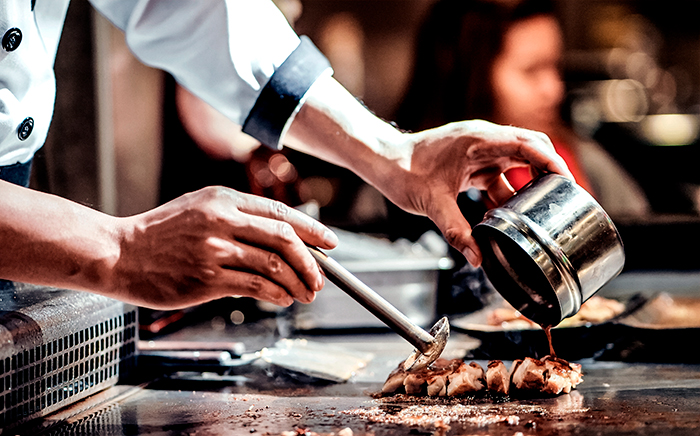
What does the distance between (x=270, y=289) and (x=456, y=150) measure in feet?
1.99

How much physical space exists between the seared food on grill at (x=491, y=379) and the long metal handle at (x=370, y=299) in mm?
121

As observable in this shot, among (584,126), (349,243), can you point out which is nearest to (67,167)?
(349,243)

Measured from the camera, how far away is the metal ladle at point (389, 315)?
119 centimetres

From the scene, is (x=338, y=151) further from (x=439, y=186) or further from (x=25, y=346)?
(x=25, y=346)

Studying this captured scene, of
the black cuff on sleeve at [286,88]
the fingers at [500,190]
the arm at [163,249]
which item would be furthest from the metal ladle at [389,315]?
the black cuff on sleeve at [286,88]

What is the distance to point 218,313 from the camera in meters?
2.29

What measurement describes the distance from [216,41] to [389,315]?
0.78 meters

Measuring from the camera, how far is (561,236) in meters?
1.28

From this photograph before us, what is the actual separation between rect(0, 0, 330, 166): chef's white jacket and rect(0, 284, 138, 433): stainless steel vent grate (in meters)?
0.32

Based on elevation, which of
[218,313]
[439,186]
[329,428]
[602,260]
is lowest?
[329,428]

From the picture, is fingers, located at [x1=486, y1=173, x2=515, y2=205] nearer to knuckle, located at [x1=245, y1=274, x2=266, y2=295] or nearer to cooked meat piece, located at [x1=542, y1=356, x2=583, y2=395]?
cooked meat piece, located at [x1=542, y1=356, x2=583, y2=395]

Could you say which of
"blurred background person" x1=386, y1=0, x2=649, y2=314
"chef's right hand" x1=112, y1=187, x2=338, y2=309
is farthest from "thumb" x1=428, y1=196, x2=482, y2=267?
"blurred background person" x1=386, y1=0, x2=649, y2=314

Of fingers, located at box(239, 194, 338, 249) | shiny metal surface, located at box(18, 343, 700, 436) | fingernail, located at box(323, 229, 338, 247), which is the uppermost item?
fingers, located at box(239, 194, 338, 249)

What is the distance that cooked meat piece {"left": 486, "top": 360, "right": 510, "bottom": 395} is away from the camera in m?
1.41
